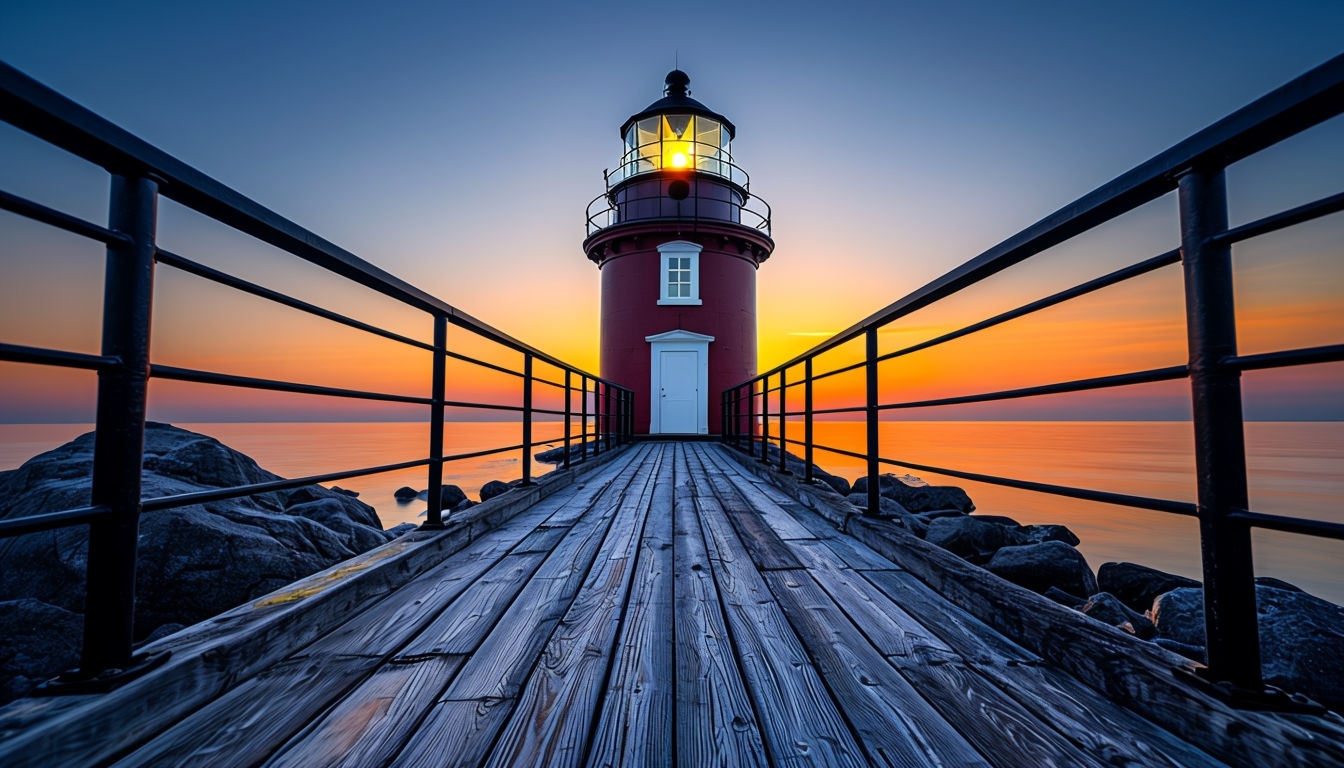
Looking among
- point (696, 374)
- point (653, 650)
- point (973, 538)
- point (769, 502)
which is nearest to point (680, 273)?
point (696, 374)

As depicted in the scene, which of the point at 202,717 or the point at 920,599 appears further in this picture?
the point at 920,599

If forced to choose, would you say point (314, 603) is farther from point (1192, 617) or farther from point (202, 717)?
point (1192, 617)

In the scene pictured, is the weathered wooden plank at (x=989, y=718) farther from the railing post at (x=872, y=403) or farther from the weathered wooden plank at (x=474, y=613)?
the railing post at (x=872, y=403)

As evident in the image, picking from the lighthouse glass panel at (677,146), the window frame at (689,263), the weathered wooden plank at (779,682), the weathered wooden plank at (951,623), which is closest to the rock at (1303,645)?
the weathered wooden plank at (951,623)

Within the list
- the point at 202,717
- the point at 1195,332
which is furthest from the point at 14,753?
the point at 1195,332

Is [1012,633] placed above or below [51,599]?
above

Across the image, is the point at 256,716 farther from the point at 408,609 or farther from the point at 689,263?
the point at 689,263

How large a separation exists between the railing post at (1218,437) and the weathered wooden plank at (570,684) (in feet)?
3.53

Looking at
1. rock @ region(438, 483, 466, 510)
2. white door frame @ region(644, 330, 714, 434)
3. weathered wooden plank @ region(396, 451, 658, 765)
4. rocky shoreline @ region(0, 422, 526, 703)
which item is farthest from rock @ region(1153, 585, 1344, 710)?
white door frame @ region(644, 330, 714, 434)

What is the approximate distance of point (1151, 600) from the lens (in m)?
3.92

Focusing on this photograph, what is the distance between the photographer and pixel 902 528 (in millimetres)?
2209

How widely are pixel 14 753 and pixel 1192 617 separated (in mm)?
3729

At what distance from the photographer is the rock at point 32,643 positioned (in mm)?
2004

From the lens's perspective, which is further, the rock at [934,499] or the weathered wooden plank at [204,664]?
the rock at [934,499]
